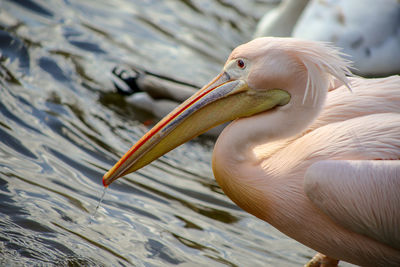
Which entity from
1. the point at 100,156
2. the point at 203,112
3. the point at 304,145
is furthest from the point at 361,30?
the point at 203,112

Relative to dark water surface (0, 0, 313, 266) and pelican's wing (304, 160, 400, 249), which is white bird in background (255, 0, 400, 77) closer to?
dark water surface (0, 0, 313, 266)

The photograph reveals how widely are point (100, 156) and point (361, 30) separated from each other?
10.9 ft

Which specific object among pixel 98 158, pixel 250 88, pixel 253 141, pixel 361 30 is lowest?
pixel 98 158

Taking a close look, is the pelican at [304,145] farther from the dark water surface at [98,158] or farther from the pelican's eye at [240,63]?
the dark water surface at [98,158]

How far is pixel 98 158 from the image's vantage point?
434cm

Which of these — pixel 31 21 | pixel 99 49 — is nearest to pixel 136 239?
pixel 99 49

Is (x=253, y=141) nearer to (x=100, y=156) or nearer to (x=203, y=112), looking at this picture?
(x=203, y=112)

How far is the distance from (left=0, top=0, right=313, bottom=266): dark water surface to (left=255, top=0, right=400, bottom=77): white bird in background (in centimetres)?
94

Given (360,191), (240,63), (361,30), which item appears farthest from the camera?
(361,30)

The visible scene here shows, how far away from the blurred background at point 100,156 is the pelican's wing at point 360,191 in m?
0.93

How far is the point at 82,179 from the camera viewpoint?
13.3 ft

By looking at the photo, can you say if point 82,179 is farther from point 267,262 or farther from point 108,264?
point 267,262

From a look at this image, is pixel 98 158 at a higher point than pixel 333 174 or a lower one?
lower

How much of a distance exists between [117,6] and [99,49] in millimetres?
1130
